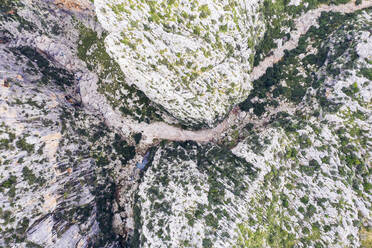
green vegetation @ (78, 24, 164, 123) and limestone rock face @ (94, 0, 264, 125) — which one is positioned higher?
limestone rock face @ (94, 0, 264, 125)

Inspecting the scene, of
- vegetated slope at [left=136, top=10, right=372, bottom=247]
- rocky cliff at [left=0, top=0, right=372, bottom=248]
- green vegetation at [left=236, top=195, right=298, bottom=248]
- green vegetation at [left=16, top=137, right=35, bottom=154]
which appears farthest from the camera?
green vegetation at [left=16, top=137, right=35, bottom=154]

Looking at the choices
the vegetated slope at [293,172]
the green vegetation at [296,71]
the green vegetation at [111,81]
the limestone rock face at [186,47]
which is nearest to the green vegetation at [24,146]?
the green vegetation at [111,81]

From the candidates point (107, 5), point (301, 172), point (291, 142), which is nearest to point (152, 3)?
point (107, 5)

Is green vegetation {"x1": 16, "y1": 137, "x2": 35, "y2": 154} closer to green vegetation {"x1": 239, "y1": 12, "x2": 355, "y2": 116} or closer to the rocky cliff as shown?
the rocky cliff

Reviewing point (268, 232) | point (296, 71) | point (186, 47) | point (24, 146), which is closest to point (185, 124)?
point (186, 47)

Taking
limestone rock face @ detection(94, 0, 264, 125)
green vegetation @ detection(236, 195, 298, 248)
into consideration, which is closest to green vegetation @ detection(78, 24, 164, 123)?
limestone rock face @ detection(94, 0, 264, 125)

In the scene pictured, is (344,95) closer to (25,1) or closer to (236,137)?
(236,137)


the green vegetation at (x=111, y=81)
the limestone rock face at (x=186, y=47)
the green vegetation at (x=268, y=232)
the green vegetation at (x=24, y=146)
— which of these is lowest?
the green vegetation at (x=24, y=146)

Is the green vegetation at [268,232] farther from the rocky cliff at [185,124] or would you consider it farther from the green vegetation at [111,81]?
the green vegetation at [111,81]

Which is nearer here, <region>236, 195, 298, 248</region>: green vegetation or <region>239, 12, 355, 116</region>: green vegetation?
<region>236, 195, 298, 248</region>: green vegetation

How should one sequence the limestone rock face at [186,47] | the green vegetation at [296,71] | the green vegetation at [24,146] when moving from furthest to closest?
the green vegetation at [296,71]
the green vegetation at [24,146]
the limestone rock face at [186,47]
